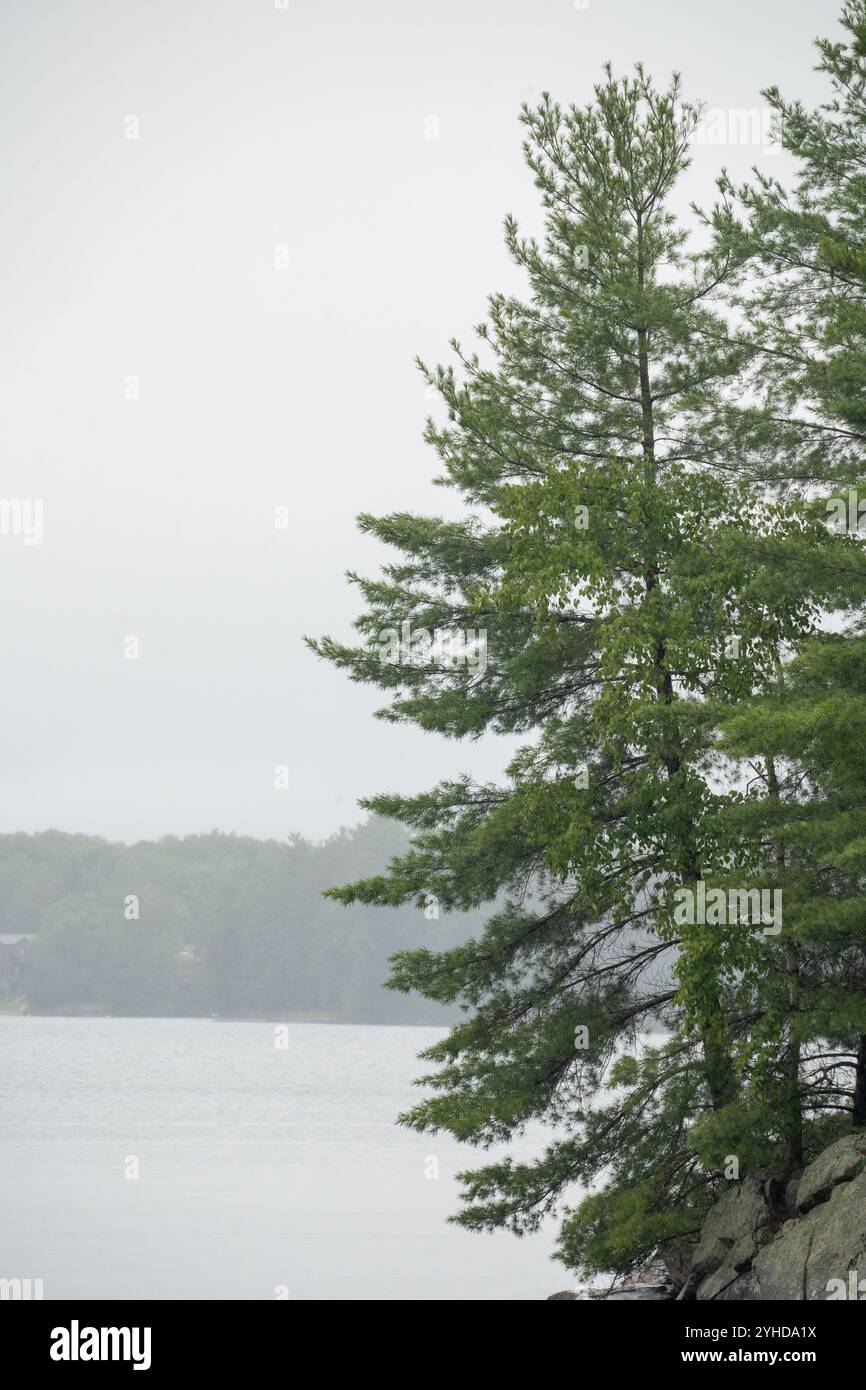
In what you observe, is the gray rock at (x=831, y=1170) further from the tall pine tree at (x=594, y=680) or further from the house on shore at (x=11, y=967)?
the house on shore at (x=11, y=967)

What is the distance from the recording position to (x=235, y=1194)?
107 feet

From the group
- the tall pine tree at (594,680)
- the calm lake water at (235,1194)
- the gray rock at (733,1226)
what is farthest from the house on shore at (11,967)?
the gray rock at (733,1226)

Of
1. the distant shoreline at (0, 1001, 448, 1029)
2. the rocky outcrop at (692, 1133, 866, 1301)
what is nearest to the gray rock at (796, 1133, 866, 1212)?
the rocky outcrop at (692, 1133, 866, 1301)

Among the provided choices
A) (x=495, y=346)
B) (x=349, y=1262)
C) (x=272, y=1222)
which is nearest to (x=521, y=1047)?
(x=495, y=346)

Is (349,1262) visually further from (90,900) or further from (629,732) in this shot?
(90,900)

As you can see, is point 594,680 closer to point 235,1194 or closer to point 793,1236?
point 793,1236

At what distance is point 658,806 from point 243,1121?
38217mm

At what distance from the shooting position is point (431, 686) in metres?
17.5

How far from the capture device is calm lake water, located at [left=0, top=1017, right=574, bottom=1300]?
23.9 meters

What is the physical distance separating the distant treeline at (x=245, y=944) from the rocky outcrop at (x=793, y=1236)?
100459mm

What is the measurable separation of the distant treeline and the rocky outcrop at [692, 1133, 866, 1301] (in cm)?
10046

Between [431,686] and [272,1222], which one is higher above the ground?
[431,686]

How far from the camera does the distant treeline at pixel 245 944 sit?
122438 millimetres
